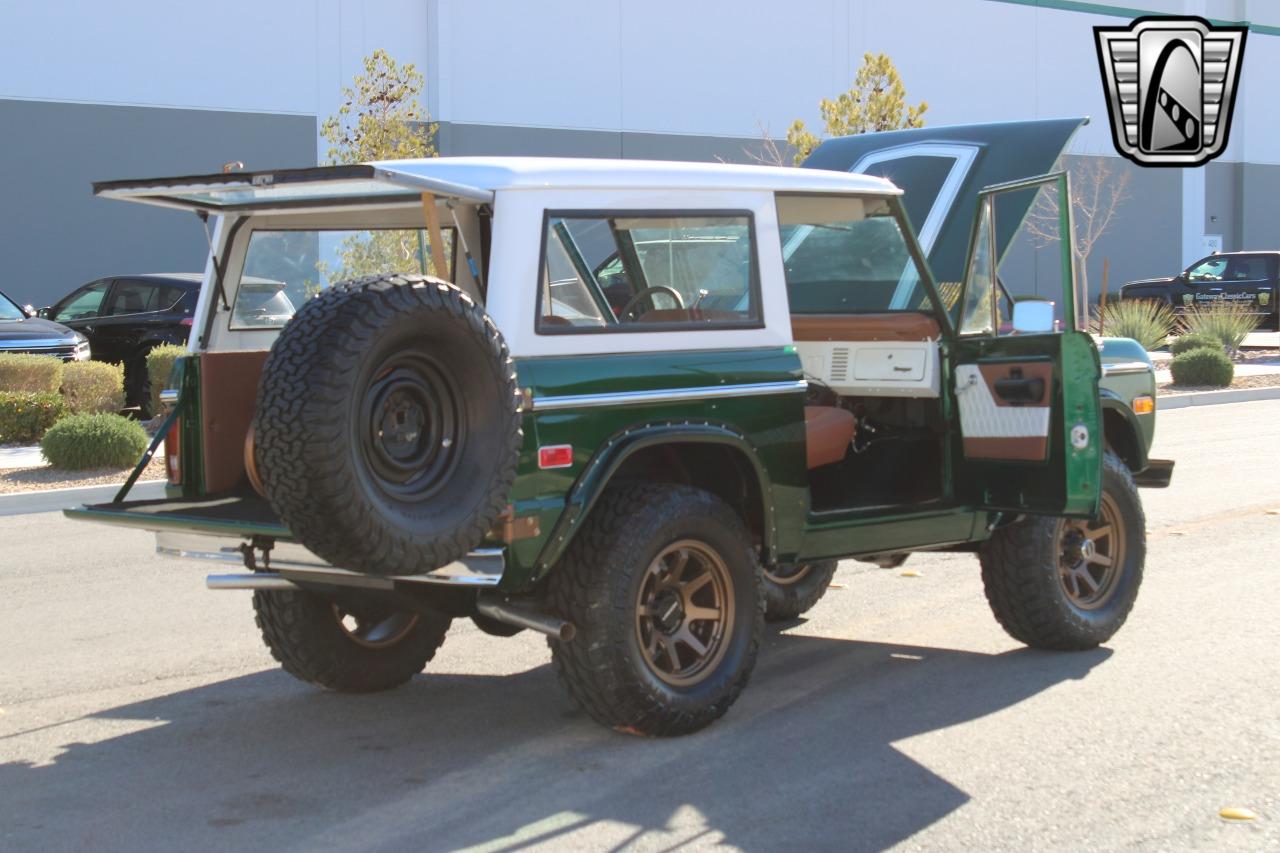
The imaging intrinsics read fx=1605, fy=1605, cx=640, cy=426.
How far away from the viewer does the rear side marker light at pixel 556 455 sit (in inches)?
210

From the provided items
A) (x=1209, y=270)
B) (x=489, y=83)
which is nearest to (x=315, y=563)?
(x=489, y=83)

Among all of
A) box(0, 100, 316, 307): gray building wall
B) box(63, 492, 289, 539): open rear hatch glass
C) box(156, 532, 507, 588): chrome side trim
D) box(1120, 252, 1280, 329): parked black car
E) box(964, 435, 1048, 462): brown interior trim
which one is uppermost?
box(0, 100, 316, 307): gray building wall

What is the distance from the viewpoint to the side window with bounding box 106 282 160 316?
19203 mm

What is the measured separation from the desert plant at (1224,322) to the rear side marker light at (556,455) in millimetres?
21741

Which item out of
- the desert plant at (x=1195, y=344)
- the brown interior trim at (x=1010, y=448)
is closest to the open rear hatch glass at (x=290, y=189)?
the brown interior trim at (x=1010, y=448)

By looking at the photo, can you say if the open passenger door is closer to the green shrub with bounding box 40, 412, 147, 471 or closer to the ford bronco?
the ford bronco

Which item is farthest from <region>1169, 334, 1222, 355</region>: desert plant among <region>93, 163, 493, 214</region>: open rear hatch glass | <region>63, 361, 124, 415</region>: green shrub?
<region>93, 163, 493, 214</region>: open rear hatch glass

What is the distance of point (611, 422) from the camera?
18.2 feet

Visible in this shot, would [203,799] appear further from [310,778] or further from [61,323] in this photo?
[61,323]

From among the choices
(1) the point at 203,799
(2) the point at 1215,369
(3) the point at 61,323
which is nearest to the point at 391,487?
(1) the point at 203,799

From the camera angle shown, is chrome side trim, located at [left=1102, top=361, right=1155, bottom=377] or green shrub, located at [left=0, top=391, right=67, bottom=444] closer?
chrome side trim, located at [left=1102, top=361, right=1155, bottom=377]

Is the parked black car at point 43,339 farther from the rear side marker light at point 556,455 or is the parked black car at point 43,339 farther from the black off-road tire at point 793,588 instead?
the rear side marker light at point 556,455

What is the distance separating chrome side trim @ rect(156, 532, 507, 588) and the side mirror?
2.46 metres

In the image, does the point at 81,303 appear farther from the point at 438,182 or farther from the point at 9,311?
the point at 438,182
